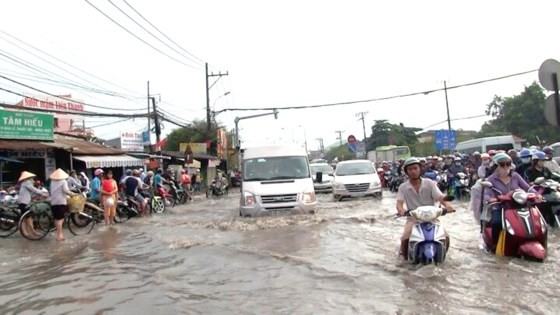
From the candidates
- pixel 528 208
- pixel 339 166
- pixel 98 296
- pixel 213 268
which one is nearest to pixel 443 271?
pixel 528 208

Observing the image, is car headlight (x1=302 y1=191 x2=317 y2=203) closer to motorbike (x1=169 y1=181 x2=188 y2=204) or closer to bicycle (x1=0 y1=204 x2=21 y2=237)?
bicycle (x1=0 y1=204 x2=21 y2=237)

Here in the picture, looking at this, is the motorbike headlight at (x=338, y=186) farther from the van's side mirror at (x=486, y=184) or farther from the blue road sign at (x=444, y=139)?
the blue road sign at (x=444, y=139)

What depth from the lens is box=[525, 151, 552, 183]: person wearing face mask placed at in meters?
9.15

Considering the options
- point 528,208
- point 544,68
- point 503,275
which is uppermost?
point 544,68

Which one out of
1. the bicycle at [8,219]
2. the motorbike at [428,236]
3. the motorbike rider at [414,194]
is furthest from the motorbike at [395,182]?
the motorbike at [428,236]

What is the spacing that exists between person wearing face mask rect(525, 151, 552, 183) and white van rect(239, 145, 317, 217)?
475 cm

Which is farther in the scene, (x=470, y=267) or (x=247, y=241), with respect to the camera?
→ (x=247, y=241)

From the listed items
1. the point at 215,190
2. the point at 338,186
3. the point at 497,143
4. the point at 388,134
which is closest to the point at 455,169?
the point at 338,186

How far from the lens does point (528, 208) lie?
6121mm

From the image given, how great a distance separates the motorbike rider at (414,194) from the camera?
6285 millimetres

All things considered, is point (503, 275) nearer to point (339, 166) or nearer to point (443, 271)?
point (443, 271)

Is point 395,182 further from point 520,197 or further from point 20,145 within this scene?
point 520,197

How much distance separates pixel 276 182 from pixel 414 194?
242 inches

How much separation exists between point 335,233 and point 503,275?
4.70 meters
